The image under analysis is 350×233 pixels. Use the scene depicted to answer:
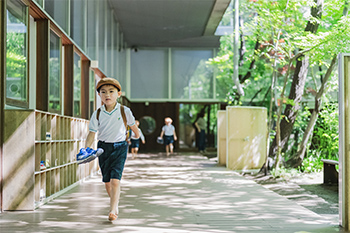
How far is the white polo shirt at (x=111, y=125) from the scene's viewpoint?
592cm

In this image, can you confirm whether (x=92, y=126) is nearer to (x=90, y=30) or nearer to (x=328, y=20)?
(x=90, y=30)

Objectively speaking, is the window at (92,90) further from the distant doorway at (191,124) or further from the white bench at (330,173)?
the distant doorway at (191,124)

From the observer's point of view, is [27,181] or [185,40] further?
[185,40]

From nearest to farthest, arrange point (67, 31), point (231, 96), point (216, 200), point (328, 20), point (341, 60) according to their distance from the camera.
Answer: point (341, 60), point (216, 200), point (67, 31), point (328, 20), point (231, 96)

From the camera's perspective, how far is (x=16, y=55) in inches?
278

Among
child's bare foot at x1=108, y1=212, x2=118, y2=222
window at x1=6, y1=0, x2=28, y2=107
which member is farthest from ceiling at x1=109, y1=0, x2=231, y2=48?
child's bare foot at x1=108, y1=212, x2=118, y2=222

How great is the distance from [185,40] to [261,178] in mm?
14469

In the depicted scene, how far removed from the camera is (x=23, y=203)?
21.7 feet

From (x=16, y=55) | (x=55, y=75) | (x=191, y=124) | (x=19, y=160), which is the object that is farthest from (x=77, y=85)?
(x=191, y=124)

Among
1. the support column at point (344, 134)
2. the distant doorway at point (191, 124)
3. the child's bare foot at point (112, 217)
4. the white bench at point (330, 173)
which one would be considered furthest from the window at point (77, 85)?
the distant doorway at point (191, 124)

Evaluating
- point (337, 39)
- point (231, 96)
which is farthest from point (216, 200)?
point (231, 96)

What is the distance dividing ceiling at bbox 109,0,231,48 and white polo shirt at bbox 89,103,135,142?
1172 centimetres

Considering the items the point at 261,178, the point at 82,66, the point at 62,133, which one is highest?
the point at 82,66

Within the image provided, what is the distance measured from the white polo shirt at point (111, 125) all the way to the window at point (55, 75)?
3082 millimetres
